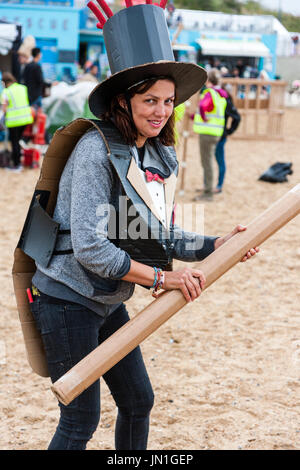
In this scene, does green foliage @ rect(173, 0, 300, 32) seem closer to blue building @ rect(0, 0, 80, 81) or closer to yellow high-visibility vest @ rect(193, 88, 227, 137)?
blue building @ rect(0, 0, 80, 81)

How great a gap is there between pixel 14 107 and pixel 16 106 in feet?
0.12

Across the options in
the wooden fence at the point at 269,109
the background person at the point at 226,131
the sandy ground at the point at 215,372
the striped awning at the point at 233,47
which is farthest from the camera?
the striped awning at the point at 233,47

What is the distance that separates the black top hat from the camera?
185 centimetres

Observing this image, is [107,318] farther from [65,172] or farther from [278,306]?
[278,306]

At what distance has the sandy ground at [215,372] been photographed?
2.91 metres

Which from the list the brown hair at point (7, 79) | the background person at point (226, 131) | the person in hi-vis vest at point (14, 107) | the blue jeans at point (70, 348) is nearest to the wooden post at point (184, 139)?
the background person at point (226, 131)

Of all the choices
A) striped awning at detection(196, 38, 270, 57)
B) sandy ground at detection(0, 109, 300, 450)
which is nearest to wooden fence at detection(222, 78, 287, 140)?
sandy ground at detection(0, 109, 300, 450)

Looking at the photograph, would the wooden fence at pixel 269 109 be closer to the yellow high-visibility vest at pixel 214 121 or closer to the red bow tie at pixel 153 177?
the yellow high-visibility vest at pixel 214 121

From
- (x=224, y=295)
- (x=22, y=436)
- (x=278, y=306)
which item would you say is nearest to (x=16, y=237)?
(x=224, y=295)

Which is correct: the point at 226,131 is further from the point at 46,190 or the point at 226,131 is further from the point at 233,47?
the point at 233,47

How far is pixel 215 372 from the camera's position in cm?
354

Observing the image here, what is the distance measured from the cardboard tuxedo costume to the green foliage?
183 ft

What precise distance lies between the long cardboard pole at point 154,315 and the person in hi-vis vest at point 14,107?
8222mm

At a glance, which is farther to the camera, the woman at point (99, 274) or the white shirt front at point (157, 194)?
the white shirt front at point (157, 194)
